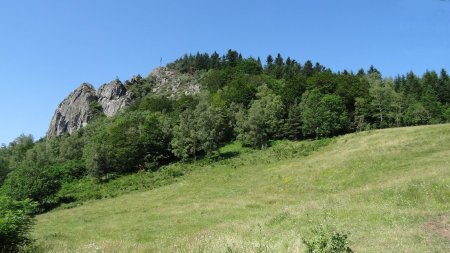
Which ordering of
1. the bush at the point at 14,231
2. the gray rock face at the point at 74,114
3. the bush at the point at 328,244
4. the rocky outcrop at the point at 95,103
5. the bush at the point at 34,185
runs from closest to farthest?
the bush at the point at 328,244, the bush at the point at 14,231, the bush at the point at 34,185, the rocky outcrop at the point at 95,103, the gray rock face at the point at 74,114

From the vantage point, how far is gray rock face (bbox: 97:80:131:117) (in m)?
182

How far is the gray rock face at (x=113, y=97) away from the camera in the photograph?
182 metres

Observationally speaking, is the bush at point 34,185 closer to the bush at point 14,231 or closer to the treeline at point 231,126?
the treeline at point 231,126

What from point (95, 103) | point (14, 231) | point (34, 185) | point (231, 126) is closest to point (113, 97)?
point (95, 103)

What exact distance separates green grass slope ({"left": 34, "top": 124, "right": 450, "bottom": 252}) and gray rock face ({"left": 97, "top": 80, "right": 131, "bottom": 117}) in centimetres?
11497

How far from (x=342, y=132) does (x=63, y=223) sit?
71011mm

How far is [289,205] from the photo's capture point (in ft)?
100

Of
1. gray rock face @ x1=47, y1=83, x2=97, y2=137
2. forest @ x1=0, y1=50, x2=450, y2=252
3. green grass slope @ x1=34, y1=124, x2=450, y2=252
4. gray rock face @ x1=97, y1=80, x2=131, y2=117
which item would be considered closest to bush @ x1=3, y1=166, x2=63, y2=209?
forest @ x1=0, y1=50, x2=450, y2=252

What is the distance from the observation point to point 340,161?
51.0 metres

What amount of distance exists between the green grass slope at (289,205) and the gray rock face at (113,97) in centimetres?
11497

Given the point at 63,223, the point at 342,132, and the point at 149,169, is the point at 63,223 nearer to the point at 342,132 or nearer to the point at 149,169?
the point at 149,169

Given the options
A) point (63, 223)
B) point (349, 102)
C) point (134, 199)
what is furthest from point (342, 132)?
point (63, 223)

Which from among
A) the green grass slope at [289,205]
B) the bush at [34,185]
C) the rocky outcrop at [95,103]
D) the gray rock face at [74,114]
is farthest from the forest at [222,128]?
the gray rock face at [74,114]

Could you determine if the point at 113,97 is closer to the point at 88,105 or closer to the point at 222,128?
the point at 88,105
